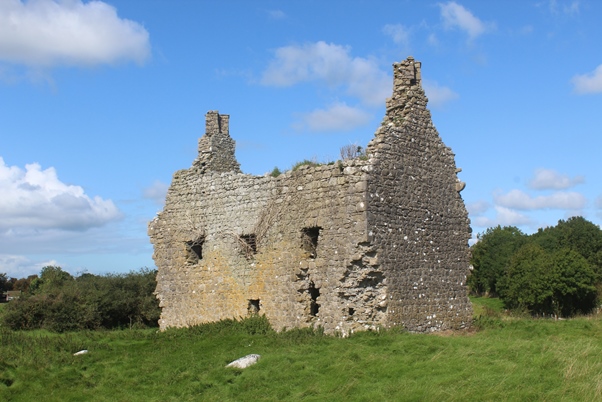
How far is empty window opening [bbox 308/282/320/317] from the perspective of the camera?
1543 centimetres

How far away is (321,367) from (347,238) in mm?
3630

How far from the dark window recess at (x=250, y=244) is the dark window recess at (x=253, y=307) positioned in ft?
4.13

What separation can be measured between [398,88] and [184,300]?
8957mm

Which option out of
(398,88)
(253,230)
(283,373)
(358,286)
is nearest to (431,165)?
(398,88)

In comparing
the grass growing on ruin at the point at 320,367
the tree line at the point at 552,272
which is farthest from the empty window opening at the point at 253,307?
the tree line at the point at 552,272

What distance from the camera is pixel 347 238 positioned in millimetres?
14258

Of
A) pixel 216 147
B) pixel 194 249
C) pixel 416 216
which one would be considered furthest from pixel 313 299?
pixel 216 147

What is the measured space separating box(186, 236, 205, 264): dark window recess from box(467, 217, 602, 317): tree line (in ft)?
50.8

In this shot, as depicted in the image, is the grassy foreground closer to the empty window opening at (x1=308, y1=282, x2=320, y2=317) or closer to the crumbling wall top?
the empty window opening at (x1=308, y1=282, x2=320, y2=317)

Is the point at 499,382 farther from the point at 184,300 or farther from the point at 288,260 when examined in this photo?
the point at 184,300

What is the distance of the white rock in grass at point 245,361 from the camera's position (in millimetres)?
12352

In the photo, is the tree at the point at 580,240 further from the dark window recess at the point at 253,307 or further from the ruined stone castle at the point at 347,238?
the dark window recess at the point at 253,307

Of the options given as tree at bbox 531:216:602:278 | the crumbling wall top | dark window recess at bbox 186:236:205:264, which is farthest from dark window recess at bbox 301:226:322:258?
tree at bbox 531:216:602:278

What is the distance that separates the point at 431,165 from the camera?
15.9 meters
